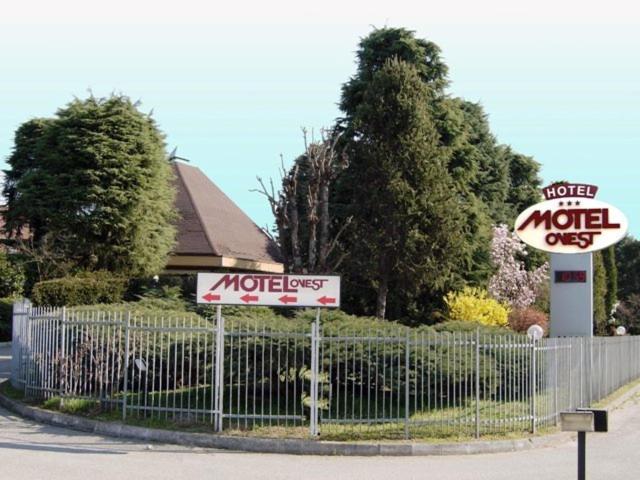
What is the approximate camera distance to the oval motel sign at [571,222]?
2106cm

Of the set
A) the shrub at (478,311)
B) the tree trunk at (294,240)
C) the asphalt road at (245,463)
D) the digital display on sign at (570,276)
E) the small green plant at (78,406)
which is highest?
the tree trunk at (294,240)

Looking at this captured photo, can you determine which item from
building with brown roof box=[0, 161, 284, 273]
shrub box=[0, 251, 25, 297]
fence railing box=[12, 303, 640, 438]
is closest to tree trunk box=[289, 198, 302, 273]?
building with brown roof box=[0, 161, 284, 273]

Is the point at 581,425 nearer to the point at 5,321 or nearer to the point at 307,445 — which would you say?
the point at 307,445

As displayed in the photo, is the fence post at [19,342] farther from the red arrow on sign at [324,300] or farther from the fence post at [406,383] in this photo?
the fence post at [406,383]

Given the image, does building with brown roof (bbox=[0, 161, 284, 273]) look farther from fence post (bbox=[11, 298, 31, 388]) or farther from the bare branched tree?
fence post (bbox=[11, 298, 31, 388])

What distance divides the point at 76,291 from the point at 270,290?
10.5 meters

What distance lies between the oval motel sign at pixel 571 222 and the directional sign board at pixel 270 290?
318 inches

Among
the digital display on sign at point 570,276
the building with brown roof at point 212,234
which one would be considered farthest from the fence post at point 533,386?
the building with brown roof at point 212,234

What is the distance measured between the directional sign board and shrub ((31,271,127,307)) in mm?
9462

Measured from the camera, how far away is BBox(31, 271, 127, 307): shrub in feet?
78.0

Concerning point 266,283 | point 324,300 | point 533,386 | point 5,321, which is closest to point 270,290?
point 266,283

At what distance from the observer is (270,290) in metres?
15.6

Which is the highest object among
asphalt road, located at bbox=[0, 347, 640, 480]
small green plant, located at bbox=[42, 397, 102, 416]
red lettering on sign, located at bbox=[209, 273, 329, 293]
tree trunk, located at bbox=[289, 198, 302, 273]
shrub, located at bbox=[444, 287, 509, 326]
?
tree trunk, located at bbox=[289, 198, 302, 273]

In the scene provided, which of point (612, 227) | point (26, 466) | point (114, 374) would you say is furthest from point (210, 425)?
point (612, 227)
